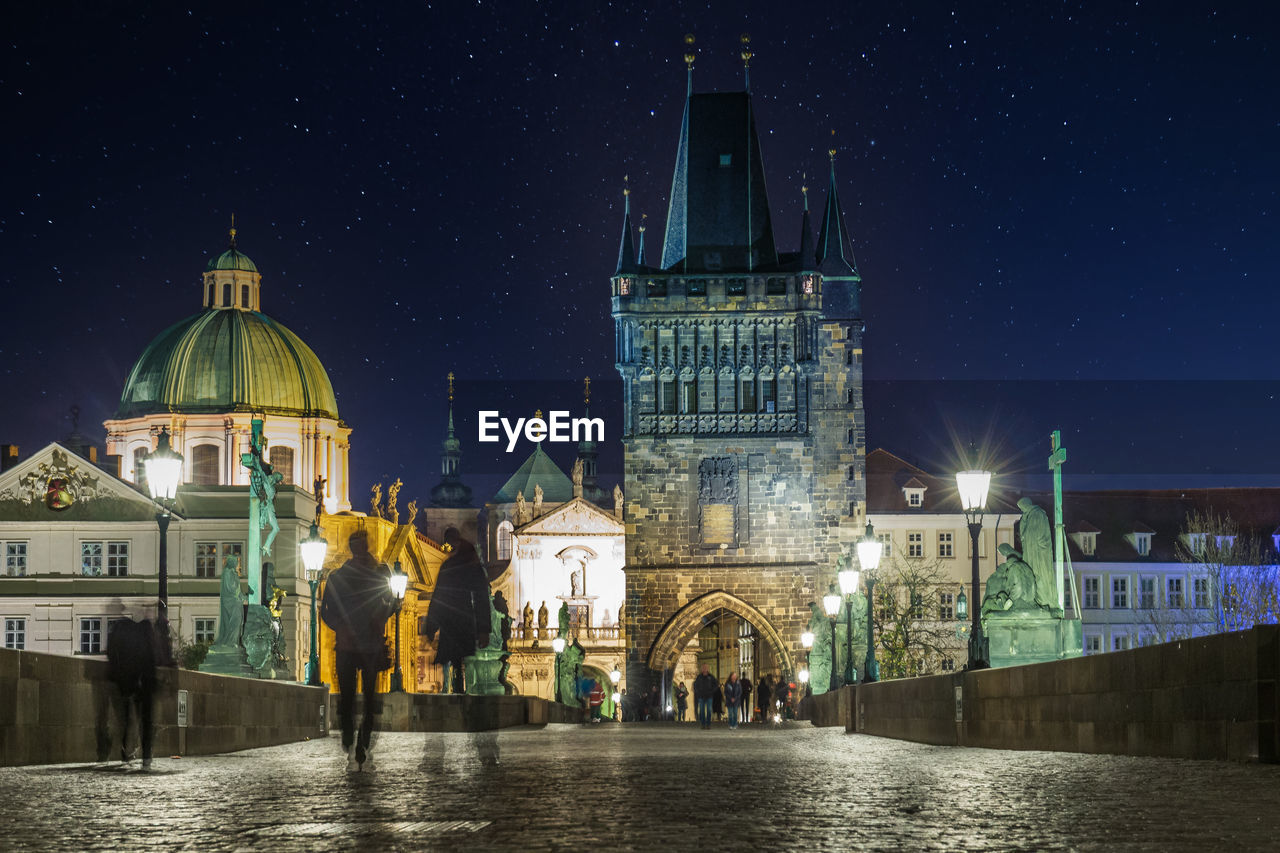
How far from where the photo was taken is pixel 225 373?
96.7 meters

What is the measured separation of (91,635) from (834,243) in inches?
1333

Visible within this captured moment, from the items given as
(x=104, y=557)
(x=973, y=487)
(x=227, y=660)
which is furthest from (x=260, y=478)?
(x=104, y=557)

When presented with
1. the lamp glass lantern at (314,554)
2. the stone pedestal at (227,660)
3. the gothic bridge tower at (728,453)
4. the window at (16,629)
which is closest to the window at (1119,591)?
the gothic bridge tower at (728,453)

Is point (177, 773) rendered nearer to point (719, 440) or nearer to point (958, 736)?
point (958, 736)

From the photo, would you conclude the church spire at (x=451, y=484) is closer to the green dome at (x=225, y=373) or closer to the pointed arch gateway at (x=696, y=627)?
the green dome at (x=225, y=373)

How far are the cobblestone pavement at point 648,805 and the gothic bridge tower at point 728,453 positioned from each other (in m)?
55.4

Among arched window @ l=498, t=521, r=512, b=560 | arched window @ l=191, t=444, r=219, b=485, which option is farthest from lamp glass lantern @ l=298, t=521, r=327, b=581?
arched window @ l=498, t=521, r=512, b=560

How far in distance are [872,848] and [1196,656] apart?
5.21 m

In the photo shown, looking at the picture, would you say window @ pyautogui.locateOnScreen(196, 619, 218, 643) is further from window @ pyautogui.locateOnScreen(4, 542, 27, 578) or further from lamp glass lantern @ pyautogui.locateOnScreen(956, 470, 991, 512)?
lamp glass lantern @ pyautogui.locateOnScreen(956, 470, 991, 512)

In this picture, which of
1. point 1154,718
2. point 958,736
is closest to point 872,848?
point 1154,718

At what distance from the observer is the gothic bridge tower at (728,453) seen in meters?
69.3

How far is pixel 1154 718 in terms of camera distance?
12.2 m

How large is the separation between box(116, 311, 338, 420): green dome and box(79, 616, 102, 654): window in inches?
925

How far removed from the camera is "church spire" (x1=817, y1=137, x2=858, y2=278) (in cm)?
7806
